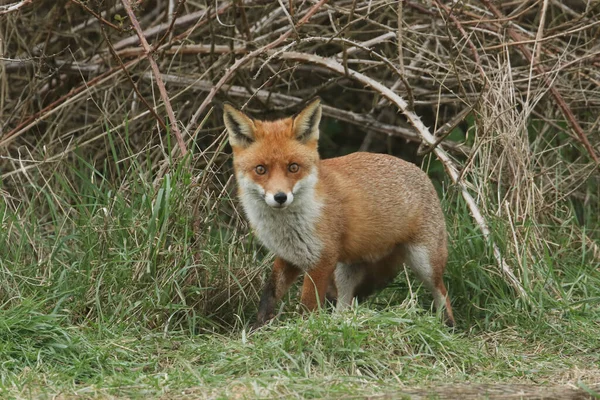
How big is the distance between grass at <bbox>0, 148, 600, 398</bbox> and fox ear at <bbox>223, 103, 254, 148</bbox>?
381 mm

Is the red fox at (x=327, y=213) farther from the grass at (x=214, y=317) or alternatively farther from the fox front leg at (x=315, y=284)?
the grass at (x=214, y=317)

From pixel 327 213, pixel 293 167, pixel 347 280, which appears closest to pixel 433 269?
pixel 347 280

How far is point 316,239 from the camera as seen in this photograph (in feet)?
16.1

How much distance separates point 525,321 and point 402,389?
1613 millimetres

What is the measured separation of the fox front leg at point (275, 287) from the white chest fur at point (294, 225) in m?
0.13

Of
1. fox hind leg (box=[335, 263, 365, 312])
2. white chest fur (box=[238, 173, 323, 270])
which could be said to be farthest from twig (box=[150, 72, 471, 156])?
white chest fur (box=[238, 173, 323, 270])

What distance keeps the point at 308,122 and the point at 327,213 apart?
53 cm

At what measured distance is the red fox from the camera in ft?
15.8

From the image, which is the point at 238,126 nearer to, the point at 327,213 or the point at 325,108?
the point at 327,213

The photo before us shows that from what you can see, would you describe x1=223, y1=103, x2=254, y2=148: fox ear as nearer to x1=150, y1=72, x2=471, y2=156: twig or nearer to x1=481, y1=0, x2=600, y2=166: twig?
x1=150, y1=72, x2=471, y2=156: twig

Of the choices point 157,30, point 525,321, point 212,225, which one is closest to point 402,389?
point 525,321

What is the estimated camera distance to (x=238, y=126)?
194 inches

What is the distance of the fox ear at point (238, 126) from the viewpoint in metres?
4.90

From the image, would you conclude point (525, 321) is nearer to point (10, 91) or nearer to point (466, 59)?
point (466, 59)
